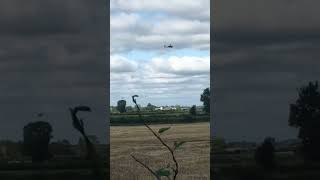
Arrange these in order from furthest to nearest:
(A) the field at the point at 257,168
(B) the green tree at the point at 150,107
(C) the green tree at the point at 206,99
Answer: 1. (B) the green tree at the point at 150,107
2. (C) the green tree at the point at 206,99
3. (A) the field at the point at 257,168

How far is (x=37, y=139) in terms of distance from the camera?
12.0 feet

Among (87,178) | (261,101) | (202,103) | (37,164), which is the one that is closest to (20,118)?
(37,164)

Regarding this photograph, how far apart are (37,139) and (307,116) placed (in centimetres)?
162

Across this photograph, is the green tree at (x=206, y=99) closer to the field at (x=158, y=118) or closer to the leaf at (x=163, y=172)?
the field at (x=158, y=118)

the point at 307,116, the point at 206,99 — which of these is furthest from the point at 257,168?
the point at 206,99

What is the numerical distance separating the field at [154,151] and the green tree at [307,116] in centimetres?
58

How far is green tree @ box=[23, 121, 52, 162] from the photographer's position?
11.9ft

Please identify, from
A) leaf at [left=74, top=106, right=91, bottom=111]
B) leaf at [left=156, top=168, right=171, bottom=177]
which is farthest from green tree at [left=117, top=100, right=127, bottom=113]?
leaf at [left=156, top=168, right=171, bottom=177]

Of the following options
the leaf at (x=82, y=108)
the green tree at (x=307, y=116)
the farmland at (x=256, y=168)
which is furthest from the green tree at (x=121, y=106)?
the green tree at (x=307, y=116)

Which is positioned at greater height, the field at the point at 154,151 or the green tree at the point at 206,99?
the green tree at the point at 206,99

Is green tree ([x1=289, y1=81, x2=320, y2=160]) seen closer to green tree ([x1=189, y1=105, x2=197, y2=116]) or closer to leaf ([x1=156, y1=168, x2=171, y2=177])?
green tree ([x1=189, y1=105, x2=197, y2=116])

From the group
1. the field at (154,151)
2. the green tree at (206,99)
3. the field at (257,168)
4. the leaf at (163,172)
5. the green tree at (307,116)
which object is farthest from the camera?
the field at (154,151)

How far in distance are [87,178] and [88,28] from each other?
2.85 ft

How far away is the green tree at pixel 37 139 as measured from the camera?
3625 mm
